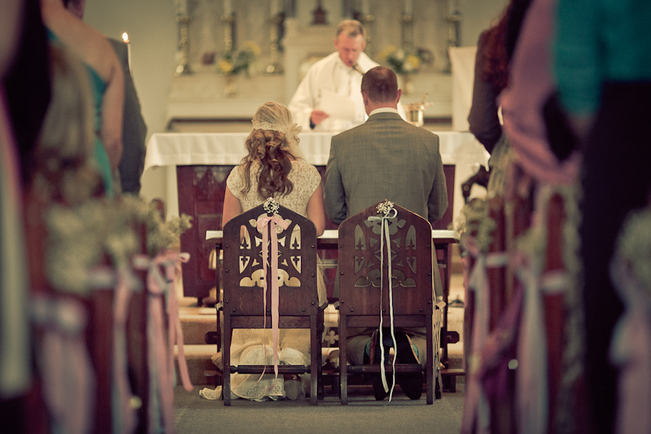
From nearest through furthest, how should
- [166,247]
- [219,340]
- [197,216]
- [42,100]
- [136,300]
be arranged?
1. [42,100]
2. [136,300]
3. [166,247]
4. [219,340]
5. [197,216]

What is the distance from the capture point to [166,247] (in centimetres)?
204

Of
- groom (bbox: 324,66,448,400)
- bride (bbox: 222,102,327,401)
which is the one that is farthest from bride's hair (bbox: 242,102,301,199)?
groom (bbox: 324,66,448,400)

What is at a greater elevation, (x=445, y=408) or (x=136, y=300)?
(x=136, y=300)

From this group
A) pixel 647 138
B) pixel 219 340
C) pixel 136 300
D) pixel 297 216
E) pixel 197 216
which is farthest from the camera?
pixel 197 216

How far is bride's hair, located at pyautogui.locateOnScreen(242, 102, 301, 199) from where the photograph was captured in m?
3.34

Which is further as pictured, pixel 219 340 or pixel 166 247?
pixel 219 340

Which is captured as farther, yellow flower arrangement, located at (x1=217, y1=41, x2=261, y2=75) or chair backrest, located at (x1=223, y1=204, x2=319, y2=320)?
yellow flower arrangement, located at (x1=217, y1=41, x2=261, y2=75)

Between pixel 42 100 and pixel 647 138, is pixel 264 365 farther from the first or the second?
pixel 647 138

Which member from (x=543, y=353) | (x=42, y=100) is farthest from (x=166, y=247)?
(x=543, y=353)

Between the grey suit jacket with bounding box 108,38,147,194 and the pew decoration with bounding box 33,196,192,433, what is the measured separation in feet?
0.21

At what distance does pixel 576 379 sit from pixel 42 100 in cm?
135

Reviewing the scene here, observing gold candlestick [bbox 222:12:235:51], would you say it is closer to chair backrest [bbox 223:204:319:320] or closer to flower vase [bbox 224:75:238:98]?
flower vase [bbox 224:75:238:98]

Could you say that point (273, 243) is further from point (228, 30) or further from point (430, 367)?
point (228, 30)

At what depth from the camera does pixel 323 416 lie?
3.01 metres
